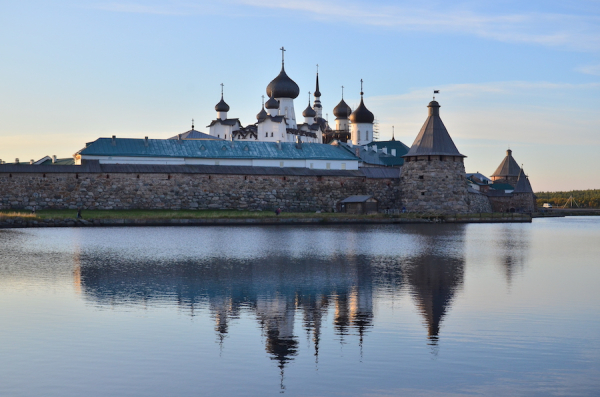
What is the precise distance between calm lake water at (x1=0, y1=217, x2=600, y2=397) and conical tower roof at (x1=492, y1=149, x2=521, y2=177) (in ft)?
152

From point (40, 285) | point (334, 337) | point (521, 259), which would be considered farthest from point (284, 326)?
point (521, 259)

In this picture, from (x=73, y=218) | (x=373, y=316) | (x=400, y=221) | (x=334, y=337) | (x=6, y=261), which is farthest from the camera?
(x=400, y=221)

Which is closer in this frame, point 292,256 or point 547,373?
point 547,373

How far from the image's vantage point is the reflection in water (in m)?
8.39

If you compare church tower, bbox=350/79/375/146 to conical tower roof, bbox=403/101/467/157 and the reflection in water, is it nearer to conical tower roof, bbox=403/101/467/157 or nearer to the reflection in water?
conical tower roof, bbox=403/101/467/157

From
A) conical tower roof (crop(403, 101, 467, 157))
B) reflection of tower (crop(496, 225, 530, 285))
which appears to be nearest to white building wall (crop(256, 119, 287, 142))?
conical tower roof (crop(403, 101, 467, 157))

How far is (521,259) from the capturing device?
16672 millimetres

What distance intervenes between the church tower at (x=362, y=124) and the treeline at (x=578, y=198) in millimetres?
29239

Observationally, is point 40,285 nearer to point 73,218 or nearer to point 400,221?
point 73,218

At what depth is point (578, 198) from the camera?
8575 cm

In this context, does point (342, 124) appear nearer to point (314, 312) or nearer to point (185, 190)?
point (185, 190)

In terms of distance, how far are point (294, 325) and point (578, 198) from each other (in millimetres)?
84291

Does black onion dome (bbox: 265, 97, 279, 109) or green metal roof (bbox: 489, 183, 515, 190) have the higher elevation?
black onion dome (bbox: 265, 97, 279, 109)

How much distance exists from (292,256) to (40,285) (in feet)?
20.7
